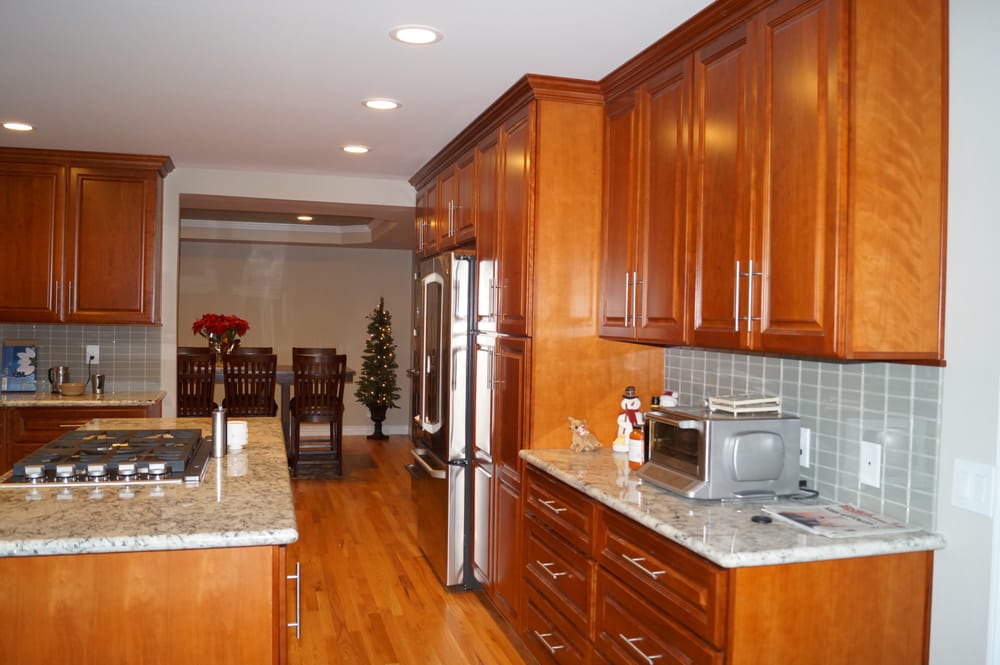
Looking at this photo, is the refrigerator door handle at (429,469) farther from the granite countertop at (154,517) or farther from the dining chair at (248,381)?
the dining chair at (248,381)

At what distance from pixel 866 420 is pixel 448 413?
217 centimetres

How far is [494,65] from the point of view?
10.5 feet

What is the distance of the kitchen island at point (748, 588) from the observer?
2.03m

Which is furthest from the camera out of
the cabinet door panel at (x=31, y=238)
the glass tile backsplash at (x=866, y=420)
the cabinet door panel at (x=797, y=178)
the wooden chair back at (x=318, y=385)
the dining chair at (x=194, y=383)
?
the wooden chair back at (x=318, y=385)

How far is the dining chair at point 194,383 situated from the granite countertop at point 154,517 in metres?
3.46

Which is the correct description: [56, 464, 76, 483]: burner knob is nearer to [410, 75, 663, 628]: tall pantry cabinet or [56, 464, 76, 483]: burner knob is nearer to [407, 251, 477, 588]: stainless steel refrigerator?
[410, 75, 663, 628]: tall pantry cabinet

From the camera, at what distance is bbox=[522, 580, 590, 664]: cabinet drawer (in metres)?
2.89

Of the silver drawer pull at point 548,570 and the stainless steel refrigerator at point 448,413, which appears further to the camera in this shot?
the stainless steel refrigerator at point 448,413

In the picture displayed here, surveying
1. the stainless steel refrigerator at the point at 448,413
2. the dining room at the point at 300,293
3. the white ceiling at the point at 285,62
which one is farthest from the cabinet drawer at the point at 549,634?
the dining room at the point at 300,293

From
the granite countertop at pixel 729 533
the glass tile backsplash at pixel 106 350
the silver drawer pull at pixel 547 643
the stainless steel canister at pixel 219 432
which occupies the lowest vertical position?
the silver drawer pull at pixel 547 643

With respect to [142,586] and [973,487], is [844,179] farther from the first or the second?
[142,586]

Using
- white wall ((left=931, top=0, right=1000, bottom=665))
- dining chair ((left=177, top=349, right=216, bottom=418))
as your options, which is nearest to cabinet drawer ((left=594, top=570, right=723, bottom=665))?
white wall ((left=931, top=0, right=1000, bottom=665))

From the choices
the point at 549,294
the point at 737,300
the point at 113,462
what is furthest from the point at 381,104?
the point at 737,300

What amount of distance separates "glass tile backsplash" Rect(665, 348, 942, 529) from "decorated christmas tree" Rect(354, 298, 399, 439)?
22.1 feet
